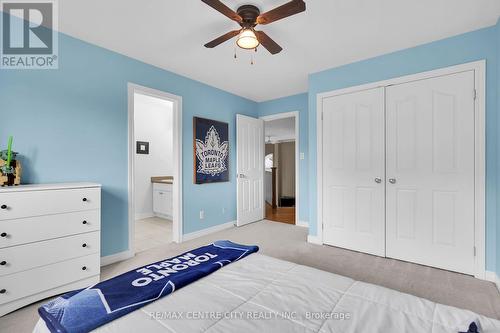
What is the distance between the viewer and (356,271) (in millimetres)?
2562

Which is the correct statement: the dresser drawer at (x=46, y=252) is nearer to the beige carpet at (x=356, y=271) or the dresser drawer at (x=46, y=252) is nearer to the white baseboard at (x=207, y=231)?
the beige carpet at (x=356, y=271)

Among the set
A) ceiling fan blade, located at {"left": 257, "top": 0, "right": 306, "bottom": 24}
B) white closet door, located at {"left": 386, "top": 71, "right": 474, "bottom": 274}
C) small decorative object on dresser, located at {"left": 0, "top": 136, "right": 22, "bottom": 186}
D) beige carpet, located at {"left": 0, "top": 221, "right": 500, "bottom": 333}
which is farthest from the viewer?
white closet door, located at {"left": 386, "top": 71, "right": 474, "bottom": 274}

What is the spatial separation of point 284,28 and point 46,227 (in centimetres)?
280

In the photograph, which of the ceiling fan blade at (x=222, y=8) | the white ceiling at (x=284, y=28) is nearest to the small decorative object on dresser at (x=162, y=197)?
the white ceiling at (x=284, y=28)

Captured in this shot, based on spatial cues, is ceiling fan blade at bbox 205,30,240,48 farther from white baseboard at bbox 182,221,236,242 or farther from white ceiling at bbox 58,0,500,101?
white baseboard at bbox 182,221,236,242

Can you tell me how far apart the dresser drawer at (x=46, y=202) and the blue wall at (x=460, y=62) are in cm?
317

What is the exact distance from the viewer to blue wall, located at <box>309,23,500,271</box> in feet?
7.68

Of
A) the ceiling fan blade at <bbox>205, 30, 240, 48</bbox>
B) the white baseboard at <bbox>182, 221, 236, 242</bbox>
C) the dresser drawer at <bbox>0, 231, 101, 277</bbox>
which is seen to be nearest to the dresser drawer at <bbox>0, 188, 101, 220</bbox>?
the dresser drawer at <bbox>0, 231, 101, 277</bbox>

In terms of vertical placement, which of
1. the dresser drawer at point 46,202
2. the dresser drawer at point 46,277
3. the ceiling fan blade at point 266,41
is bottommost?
the dresser drawer at point 46,277

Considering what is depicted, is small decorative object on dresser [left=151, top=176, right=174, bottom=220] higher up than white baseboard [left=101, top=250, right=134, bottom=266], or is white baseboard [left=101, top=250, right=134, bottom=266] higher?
small decorative object on dresser [left=151, top=176, right=174, bottom=220]

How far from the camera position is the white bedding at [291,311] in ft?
2.87

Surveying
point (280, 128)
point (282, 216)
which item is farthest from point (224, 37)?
point (280, 128)

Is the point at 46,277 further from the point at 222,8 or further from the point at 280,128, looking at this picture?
the point at 280,128

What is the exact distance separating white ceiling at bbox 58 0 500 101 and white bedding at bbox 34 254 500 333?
2.14 metres
